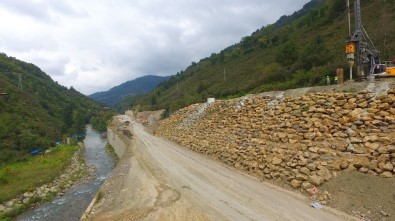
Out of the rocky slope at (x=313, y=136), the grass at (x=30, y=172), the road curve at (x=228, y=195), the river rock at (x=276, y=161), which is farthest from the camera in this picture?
the grass at (x=30, y=172)

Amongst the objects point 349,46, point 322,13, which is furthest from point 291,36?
point 349,46

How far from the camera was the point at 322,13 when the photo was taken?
8600 cm

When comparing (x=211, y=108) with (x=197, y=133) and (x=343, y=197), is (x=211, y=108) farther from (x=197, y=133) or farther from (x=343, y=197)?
(x=343, y=197)

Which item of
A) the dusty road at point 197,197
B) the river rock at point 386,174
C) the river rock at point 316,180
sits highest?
the river rock at point 386,174

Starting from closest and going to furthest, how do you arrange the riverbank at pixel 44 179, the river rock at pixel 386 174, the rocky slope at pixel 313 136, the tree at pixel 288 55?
the river rock at pixel 386 174, the rocky slope at pixel 313 136, the riverbank at pixel 44 179, the tree at pixel 288 55

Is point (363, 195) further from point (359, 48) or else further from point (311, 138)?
point (359, 48)

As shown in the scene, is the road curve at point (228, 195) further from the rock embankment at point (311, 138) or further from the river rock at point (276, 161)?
the river rock at point (276, 161)

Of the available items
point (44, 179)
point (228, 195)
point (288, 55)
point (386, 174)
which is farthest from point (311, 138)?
point (288, 55)

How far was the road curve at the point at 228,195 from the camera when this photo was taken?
502 inches

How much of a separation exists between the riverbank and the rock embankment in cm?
1552

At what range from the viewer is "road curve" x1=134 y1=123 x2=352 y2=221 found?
12.7 m

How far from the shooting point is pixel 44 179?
32.2 m

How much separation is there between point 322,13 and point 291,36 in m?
10.9

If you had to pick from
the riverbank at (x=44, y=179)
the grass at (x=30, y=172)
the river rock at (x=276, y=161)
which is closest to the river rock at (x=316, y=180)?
the river rock at (x=276, y=161)
